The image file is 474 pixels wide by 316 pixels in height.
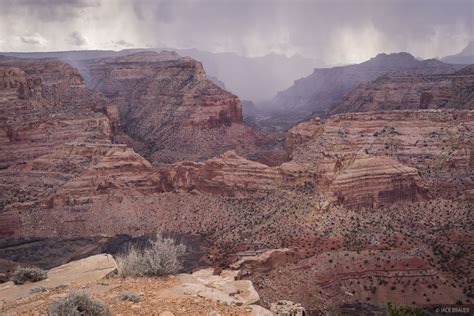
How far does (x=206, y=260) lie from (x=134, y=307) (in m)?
29.0

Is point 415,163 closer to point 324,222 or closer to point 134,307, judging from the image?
point 324,222

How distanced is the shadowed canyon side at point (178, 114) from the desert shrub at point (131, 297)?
6739cm

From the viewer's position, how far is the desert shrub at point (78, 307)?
39.9 ft

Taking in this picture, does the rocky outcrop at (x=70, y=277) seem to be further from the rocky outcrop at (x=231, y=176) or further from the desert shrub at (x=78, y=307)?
the rocky outcrop at (x=231, y=176)

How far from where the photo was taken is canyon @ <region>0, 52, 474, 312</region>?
34.8m

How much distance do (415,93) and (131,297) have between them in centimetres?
9146

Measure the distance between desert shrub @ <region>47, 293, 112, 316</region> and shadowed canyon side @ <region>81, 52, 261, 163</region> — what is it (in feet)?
225

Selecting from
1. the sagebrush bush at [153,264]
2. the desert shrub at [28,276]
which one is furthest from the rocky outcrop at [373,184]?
the desert shrub at [28,276]

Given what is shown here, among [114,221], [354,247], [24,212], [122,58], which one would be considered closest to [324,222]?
[354,247]

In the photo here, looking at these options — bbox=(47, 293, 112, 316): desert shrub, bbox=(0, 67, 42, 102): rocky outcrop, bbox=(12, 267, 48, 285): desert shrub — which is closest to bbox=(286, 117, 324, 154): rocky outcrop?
bbox=(0, 67, 42, 102): rocky outcrop

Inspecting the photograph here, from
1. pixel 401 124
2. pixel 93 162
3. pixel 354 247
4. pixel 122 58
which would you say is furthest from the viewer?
pixel 122 58

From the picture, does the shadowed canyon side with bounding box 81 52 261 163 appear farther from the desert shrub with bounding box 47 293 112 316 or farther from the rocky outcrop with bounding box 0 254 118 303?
the desert shrub with bounding box 47 293 112 316

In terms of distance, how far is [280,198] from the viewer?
1834 inches

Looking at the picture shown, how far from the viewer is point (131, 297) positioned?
45.3 feet
